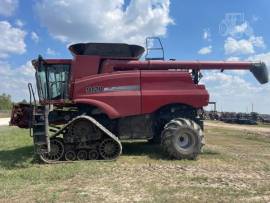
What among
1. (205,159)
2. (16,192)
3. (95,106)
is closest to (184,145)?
(205,159)

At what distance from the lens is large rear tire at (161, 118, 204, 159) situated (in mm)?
13690

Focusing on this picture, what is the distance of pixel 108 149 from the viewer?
1344 centimetres

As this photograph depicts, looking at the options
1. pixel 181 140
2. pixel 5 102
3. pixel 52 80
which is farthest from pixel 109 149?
pixel 5 102

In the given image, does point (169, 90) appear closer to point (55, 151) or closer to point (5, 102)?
point (55, 151)

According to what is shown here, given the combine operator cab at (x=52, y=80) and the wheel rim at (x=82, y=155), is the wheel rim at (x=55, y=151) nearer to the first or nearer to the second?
the wheel rim at (x=82, y=155)

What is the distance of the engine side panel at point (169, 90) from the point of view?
14.3m

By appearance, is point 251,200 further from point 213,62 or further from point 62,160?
point 213,62

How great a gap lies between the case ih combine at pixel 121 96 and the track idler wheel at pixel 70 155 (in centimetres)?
83

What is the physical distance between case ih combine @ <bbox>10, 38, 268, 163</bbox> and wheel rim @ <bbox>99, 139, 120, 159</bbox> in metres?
0.17

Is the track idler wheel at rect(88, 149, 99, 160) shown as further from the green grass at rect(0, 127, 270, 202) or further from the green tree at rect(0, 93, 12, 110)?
the green tree at rect(0, 93, 12, 110)

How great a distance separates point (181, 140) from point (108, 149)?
2.37 metres

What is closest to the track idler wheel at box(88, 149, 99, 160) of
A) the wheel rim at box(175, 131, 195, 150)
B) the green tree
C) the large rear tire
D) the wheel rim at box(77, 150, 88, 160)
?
the wheel rim at box(77, 150, 88, 160)

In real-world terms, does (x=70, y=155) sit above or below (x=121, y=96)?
below

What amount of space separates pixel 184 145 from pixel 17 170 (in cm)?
527
